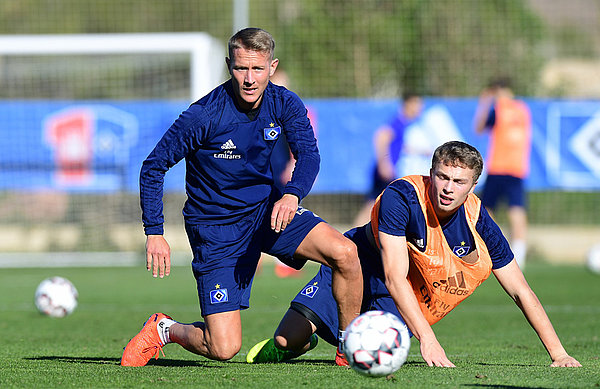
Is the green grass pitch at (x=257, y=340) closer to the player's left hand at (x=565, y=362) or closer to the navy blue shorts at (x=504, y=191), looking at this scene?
the player's left hand at (x=565, y=362)

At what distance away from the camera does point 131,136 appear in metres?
15.9

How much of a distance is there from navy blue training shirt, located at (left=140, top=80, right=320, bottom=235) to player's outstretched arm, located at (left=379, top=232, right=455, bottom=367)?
67 cm

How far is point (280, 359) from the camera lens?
6305 mm

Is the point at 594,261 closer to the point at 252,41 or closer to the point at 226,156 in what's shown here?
the point at 226,156

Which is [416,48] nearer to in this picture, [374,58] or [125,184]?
[374,58]

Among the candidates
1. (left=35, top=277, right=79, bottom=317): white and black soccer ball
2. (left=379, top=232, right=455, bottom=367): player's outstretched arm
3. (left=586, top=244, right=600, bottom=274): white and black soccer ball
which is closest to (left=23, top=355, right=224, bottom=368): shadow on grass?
(left=379, top=232, right=455, bottom=367): player's outstretched arm

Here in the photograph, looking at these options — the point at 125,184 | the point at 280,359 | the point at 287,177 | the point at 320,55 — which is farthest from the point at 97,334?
the point at 320,55

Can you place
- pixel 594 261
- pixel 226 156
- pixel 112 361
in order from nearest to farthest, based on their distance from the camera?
1. pixel 226 156
2. pixel 112 361
3. pixel 594 261

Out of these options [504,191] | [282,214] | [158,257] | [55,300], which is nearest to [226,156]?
[282,214]

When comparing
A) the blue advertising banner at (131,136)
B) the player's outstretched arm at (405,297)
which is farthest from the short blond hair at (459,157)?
the blue advertising banner at (131,136)

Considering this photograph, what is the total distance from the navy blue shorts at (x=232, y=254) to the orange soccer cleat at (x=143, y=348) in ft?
1.29

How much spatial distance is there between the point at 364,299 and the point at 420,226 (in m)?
0.91

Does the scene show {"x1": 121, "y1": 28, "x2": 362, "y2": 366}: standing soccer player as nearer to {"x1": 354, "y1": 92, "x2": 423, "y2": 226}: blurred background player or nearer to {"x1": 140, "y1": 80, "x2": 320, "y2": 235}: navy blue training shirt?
{"x1": 140, "y1": 80, "x2": 320, "y2": 235}: navy blue training shirt

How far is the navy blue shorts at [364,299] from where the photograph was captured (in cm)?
617
